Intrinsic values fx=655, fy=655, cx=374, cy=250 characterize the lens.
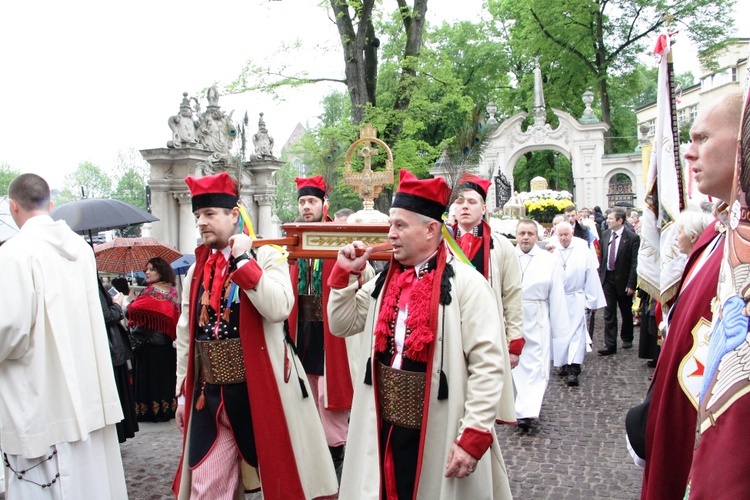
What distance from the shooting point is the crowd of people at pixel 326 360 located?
219 cm

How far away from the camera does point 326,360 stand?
5410mm

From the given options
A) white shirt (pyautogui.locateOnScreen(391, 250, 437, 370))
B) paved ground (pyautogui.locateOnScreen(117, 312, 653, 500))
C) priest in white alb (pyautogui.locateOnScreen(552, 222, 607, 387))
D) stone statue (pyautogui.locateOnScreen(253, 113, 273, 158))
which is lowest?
paved ground (pyautogui.locateOnScreen(117, 312, 653, 500))

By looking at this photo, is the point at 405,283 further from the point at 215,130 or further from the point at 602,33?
the point at 602,33

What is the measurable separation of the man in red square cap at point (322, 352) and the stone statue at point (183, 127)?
25.8 ft

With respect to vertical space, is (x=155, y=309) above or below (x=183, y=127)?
below

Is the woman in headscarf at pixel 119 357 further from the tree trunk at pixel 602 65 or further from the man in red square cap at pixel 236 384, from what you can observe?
the tree trunk at pixel 602 65

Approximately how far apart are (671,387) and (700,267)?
400mm

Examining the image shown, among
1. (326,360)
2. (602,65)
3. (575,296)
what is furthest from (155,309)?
(602,65)

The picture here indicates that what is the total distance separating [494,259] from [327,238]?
1.99m

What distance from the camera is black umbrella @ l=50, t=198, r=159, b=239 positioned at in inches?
263

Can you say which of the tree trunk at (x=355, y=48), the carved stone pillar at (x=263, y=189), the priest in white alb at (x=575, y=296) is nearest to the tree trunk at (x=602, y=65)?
the tree trunk at (x=355, y=48)

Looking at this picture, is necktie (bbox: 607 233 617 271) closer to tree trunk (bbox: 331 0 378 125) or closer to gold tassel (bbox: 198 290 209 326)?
gold tassel (bbox: 198 290 209 326)

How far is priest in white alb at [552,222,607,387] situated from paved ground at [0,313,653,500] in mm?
345

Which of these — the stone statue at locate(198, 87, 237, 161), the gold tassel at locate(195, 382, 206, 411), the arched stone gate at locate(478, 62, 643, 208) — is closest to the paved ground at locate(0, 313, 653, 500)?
the gold tassel at locate(195, 382, 206, 411)
